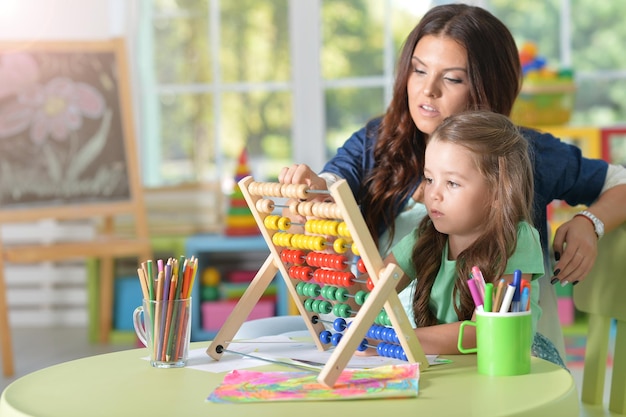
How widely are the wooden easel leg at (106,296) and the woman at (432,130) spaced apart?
2.43m

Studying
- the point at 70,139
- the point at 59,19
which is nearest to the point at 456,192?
the point at 70,139

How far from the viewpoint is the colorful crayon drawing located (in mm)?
1317

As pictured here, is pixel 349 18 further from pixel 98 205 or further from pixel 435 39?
pixel 435 39

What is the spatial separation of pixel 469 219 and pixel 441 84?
1.51 ft

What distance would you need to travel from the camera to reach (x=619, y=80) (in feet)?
16.2

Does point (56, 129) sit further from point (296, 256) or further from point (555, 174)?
point (296, 256)

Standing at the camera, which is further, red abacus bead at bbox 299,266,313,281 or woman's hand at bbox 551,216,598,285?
woman's hand at bbox 551,216,598,285

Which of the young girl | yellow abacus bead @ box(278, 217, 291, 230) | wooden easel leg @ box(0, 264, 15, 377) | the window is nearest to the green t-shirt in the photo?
the young girl

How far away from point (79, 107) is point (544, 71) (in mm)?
2055

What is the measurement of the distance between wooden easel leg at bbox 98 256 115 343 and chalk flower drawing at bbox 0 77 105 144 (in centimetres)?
63

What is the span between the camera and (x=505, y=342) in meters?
1.43

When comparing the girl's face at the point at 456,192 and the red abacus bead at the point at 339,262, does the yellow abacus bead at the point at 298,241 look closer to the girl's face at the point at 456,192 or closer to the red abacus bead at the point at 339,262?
the red abacus bead at the point at 339,262

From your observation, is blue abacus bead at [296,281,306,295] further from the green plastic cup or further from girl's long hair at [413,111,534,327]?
the green plastic cup

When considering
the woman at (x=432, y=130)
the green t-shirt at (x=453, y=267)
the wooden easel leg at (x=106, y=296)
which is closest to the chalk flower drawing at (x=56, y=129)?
the wooden easel leg at (x=106, y=296)
